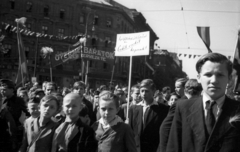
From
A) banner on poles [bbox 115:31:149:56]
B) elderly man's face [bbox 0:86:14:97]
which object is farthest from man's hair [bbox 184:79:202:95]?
elderly man's face [bbox 0:86:14:97]

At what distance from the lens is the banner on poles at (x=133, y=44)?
724 centimetres

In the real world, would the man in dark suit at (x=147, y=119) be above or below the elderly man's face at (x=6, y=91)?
below

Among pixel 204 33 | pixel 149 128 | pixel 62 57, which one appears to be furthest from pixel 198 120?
pixel 62 57

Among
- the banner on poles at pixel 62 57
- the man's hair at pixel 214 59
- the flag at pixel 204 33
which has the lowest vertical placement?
the man's hair at pixel 214 59

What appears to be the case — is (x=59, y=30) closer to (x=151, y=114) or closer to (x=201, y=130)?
(x=151, y=114)

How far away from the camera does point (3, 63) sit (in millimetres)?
35031

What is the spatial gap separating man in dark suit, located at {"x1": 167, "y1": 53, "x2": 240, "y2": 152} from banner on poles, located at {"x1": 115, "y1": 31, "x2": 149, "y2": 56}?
186 inches

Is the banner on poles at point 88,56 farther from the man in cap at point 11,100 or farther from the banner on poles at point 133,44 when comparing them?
the man in cap at point 11,100

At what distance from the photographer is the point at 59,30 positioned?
41312 mm

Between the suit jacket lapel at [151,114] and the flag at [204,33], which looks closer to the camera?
the suit jacket lapel at [151,114]

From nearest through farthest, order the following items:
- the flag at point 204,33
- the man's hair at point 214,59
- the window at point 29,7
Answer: the man's hair at point 214,59 → the flag at point 204,33 → the window at point 29,7

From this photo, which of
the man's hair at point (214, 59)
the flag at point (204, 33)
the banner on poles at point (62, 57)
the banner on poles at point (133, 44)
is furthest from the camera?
the banner on poles at point (62, 57)

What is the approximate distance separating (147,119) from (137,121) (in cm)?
18

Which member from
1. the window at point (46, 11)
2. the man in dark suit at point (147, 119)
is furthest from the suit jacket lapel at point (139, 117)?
the window at point (46, 11)
